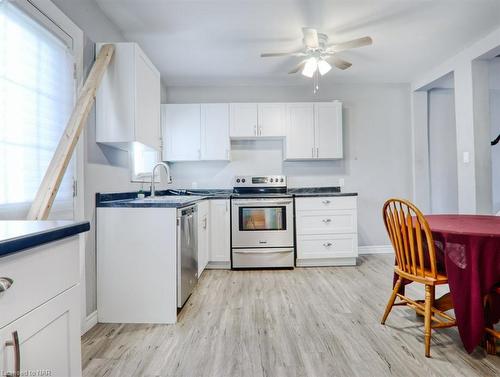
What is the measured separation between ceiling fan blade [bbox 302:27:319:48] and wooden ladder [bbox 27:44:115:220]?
1.61m

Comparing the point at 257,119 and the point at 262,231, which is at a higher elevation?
the point at 257,119

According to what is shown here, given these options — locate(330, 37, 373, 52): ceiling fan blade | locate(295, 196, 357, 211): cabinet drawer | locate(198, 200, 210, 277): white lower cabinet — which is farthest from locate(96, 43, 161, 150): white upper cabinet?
locate(295, 196, 357, 211): cabinet drawer

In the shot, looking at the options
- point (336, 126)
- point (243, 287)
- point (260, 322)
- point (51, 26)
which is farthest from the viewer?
point (336, 126)

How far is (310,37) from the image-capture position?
246cm

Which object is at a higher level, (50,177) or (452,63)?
(452,63)

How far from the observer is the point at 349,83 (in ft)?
13.8

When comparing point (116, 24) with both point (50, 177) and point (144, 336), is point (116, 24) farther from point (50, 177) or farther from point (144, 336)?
point (144, 336)

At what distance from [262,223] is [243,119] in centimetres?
148

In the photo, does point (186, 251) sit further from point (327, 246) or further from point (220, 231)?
point (327, 246)

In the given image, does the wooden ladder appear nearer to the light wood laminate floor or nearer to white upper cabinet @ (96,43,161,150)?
white upper cabinet @ (96,43,161,150)

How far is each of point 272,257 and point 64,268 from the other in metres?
2.87

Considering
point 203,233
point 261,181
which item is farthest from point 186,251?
point 261,181

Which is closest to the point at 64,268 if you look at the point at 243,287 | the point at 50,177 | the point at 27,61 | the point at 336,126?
Result: the point at 50,177

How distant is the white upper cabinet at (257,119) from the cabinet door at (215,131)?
11cm
